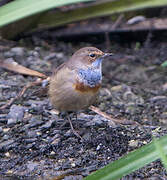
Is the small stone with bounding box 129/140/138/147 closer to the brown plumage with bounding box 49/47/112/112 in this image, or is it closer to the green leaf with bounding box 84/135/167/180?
the brown plumage with bounding box 49/47/112/112

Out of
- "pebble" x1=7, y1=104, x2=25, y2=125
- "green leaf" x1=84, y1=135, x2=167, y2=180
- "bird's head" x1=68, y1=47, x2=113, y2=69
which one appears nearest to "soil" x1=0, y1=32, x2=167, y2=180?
"pebble" x1=7, y1=104, x2=25, y2=125

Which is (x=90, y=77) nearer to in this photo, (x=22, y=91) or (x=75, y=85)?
(x=75, y=85)

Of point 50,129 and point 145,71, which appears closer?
point 50,129

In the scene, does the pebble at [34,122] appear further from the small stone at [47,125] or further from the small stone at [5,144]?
the small stone at [5,144]

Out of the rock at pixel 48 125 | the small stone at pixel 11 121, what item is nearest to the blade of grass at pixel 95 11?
the rock at pixel 48 125

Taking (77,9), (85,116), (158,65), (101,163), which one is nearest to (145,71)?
(158,65)

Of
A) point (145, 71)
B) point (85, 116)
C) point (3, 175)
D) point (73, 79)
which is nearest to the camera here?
point (3, 175)

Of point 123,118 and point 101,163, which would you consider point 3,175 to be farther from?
point 123,118
